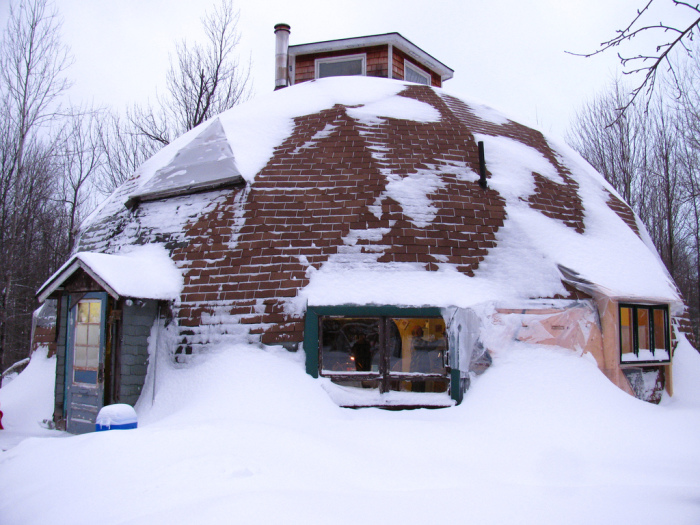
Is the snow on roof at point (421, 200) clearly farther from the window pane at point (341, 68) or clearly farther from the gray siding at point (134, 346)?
the window pane at point (341, 68)

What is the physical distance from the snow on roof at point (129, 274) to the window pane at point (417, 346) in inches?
118

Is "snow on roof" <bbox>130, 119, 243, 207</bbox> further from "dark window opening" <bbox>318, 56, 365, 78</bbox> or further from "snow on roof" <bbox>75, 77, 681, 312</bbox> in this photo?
"dark window opening" <bbox>318, 56, 365, 78</bbox>

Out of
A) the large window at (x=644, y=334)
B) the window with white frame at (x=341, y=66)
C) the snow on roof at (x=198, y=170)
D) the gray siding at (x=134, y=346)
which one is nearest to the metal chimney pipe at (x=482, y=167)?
the large window at (x=644, y=334)

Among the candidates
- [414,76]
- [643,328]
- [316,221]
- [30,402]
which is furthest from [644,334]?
[414,76]

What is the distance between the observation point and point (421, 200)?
716 centimetres

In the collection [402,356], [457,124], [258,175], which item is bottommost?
[402,356]

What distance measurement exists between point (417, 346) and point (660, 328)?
3585mm

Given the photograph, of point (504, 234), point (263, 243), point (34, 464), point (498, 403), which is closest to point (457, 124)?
point (504, 234)

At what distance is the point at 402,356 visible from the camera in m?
6.56

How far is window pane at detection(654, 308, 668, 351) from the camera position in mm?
7192

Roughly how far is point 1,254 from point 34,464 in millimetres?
13011

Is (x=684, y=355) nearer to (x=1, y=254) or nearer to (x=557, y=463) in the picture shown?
(x=557, y=463)

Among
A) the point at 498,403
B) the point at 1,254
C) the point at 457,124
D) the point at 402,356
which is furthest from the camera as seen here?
the point at 1,254

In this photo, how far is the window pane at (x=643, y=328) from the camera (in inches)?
278
